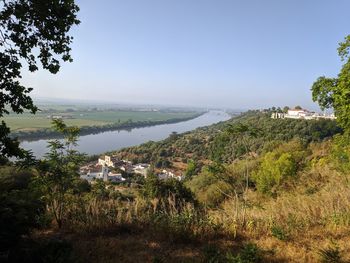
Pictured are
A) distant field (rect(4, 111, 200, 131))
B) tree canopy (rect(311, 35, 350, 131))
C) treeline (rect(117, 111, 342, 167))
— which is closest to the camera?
tree canopy (rect(311, 35, 350, 131))

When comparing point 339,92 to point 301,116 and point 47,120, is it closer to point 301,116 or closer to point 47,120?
point 301,116

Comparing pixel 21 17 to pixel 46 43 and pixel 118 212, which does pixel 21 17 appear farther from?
pixel 118 212

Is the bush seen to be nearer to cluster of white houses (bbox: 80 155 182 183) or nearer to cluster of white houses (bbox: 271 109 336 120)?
cluster of white houses (bbox: 80 155 182 183)

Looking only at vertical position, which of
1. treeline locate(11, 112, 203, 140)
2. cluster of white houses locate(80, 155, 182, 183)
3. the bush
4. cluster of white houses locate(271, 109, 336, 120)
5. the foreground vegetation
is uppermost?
cluster of white houses locate(271, 109, 336, 120)

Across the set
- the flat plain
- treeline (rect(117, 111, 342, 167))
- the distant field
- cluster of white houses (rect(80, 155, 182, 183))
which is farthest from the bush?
the distant field

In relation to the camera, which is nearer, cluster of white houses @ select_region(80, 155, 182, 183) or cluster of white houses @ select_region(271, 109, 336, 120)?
cluster of white houses @ select_region(80, 155, 182, 183)

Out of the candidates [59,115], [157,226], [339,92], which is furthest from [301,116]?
[59,115]

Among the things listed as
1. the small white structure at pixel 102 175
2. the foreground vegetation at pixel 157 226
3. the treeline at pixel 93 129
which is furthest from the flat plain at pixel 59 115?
the foreground vegetation at pixel 157 226

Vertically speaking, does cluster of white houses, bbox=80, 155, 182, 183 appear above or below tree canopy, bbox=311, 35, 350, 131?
below
